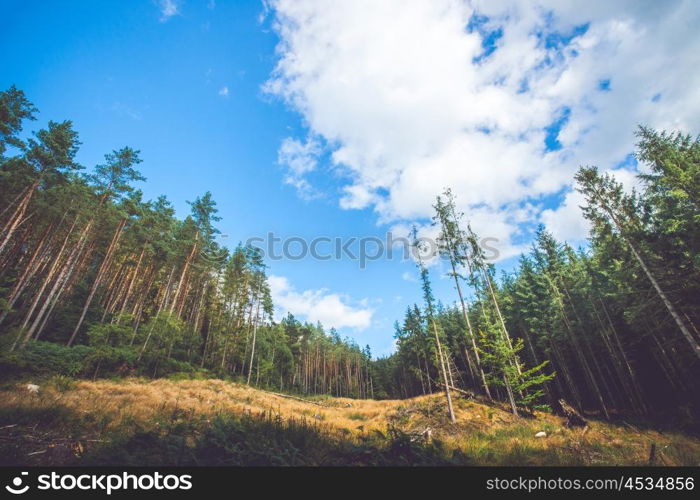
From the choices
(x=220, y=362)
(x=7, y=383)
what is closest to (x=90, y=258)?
(x=220, y=362)

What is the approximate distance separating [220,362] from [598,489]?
40.3m

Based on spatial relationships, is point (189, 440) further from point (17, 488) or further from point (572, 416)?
point (572, 416)

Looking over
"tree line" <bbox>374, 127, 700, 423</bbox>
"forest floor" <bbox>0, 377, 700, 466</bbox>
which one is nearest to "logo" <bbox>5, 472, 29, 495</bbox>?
"forest floor" <bbox>0, 377, 700, 466</bbox>

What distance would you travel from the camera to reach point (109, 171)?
22.6m

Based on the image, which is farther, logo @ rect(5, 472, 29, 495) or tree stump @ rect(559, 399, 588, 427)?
tree stump @ rect(559, 399, 588, 427)

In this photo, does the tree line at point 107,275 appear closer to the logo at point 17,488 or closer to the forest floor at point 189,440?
the forest floor at point 189,440

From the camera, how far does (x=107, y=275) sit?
30.9m

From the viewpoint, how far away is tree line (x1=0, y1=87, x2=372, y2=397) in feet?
57.7

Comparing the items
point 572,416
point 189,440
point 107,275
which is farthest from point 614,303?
point 107,275

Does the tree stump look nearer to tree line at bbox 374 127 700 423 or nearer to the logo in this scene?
tree line at bbox 374 127 700 423

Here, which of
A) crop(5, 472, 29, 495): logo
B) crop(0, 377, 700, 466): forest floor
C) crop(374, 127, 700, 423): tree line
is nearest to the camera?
crop(5, 472, 29, 495): logo

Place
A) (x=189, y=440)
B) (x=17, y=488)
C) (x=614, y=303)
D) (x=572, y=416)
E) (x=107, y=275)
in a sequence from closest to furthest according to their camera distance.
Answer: (x=17, y=488) < (x=189, y=440) < (x=572, y=416) < (x=614, y=303) < (x=107, y=275)

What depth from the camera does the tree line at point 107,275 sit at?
17.6 metres

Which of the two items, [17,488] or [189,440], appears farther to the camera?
[189,440]
